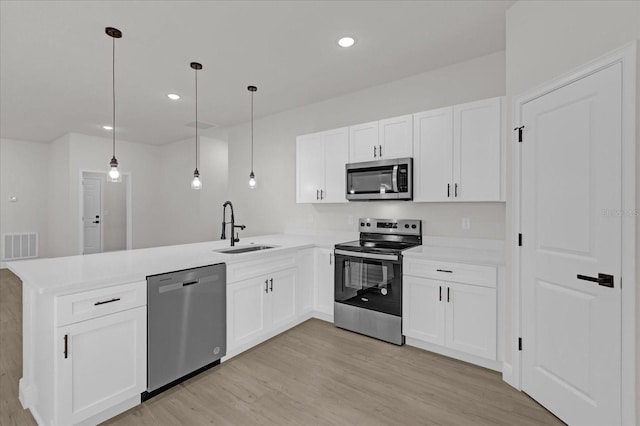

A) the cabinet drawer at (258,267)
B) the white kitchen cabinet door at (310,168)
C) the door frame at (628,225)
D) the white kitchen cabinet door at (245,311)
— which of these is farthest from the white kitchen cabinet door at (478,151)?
the white kitchen cabinet door at (245,311)

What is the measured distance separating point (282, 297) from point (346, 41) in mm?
2574

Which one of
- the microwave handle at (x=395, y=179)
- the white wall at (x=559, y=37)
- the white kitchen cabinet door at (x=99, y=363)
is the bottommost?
the white kitchen cabinet door at (x=99, y=363)

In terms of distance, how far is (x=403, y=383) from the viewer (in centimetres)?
237

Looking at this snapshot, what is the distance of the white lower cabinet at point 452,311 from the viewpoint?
2521mm

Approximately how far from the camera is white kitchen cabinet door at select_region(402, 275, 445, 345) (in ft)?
9.02

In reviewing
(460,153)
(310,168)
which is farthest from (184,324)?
(460,153)

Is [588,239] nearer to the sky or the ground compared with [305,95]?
nearer to the ground

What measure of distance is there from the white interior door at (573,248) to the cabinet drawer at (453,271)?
0.95 feet

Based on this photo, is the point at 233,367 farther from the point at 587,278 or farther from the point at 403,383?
the point at 587,278

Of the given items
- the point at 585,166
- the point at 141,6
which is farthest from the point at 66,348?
the point at 585,166

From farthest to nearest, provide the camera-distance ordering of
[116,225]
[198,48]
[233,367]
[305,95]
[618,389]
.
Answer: [116,225], [305,95], [198,48], [233,367], [618,389]

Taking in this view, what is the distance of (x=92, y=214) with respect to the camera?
25.2ft

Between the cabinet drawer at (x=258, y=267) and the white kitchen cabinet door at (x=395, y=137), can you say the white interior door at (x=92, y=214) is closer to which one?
the cabinet drawer at (x=258, y=267)

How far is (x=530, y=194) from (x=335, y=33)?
2.04 meters
